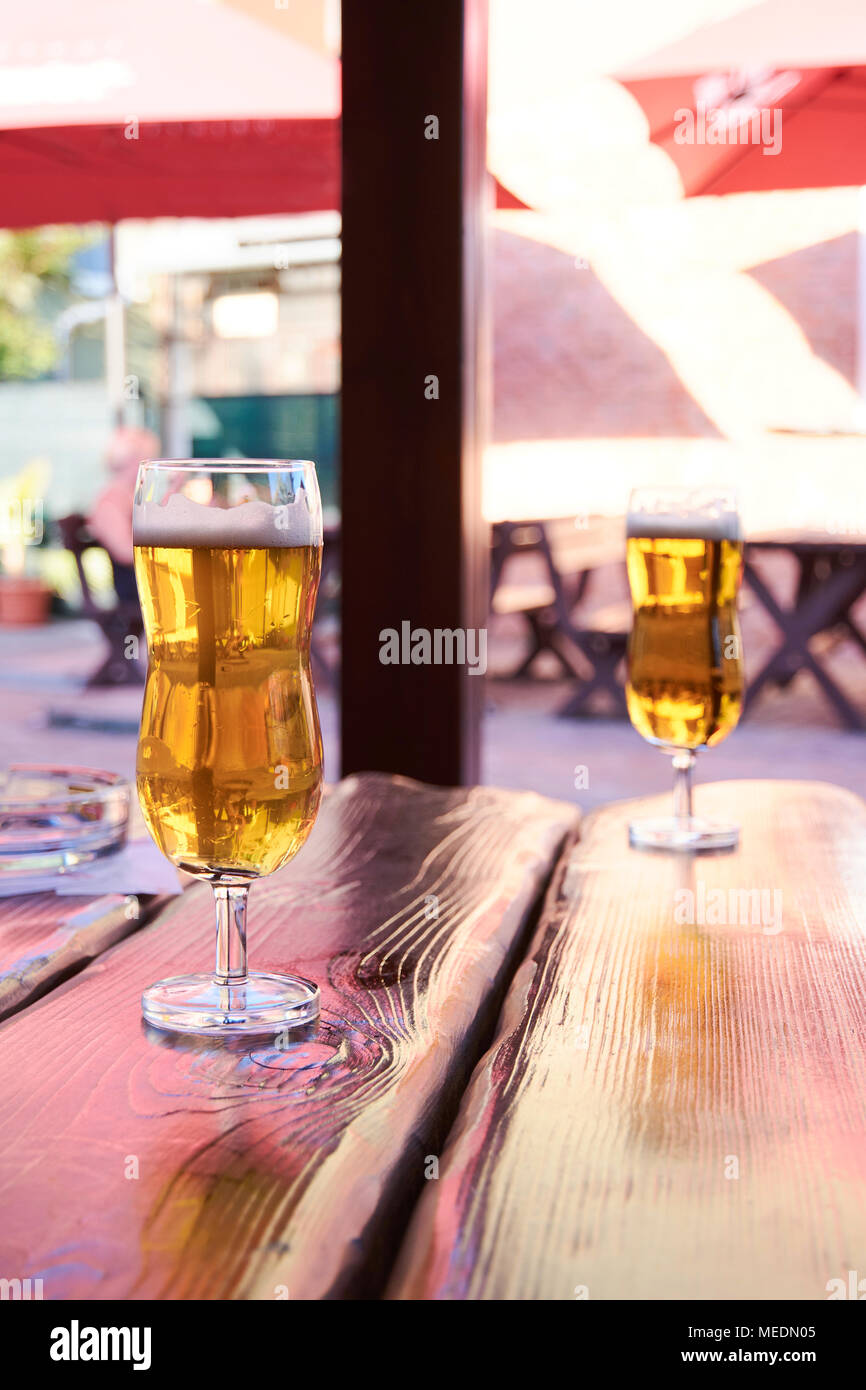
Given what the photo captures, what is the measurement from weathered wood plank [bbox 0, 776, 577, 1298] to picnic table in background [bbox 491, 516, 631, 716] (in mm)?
4450

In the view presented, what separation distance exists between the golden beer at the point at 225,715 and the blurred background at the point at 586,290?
1715mm

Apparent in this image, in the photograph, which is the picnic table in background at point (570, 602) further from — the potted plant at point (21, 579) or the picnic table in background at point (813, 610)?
the potted plant at point (21, 579)

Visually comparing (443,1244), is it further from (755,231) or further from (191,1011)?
(755,231)

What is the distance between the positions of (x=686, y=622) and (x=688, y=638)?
0.01 meters

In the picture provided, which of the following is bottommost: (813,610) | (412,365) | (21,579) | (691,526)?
(21,579)

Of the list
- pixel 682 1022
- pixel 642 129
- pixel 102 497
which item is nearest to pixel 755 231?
A: pixel 642 129

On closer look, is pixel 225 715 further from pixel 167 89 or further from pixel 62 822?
pixel 167 89

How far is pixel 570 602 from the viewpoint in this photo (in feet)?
18.7

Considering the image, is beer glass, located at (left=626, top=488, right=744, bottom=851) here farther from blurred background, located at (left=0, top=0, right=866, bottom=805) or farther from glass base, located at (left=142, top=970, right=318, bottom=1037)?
blurred background, located at (left=0, top=0, right=866, bottom=805)

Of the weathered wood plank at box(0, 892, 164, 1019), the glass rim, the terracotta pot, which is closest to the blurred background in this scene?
the terracotta pot

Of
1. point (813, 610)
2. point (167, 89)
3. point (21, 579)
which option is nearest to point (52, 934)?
point (167, 89)

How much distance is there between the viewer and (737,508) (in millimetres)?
1157

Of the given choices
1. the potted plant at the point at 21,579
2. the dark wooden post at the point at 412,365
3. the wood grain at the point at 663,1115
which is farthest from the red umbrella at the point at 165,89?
the potted plant at the point at 21,579

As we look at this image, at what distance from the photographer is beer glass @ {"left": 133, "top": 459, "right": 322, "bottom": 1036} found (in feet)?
2.29
